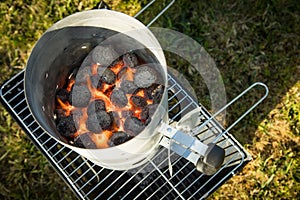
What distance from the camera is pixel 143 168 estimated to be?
1.81 metres

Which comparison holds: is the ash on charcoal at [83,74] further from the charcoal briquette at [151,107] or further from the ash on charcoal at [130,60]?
the charcoal briquette at [151,107]

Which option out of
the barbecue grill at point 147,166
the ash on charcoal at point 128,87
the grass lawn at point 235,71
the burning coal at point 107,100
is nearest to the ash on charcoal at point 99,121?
the burning coal at point 107,100

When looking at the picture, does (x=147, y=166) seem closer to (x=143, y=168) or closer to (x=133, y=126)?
(x=143, y=168)

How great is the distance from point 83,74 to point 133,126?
26 centimetres

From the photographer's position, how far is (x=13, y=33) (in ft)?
7.21

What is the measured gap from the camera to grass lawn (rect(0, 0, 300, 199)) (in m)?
2.04

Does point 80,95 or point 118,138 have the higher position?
point 80,95

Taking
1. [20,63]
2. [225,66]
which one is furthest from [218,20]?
[20,63]

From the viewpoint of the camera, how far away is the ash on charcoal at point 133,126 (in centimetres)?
154

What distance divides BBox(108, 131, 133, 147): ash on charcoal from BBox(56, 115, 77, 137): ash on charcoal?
0.14 m

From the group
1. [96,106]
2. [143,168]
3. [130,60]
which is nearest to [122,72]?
[130,60]

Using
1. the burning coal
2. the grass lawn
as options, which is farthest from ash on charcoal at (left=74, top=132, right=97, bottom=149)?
the grass lawn

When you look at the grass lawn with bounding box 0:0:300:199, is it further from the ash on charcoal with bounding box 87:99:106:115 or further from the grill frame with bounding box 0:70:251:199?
the ash on charcoal with bounding box 87:99:106:115

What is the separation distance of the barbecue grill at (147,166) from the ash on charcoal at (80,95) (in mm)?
246
